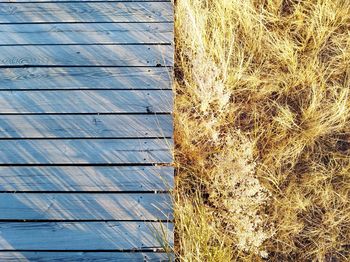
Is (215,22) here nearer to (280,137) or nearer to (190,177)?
(280,137)

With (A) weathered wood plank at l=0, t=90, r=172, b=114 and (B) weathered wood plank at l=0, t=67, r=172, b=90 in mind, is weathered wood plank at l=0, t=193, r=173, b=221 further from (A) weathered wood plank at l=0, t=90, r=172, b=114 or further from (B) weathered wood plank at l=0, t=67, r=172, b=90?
(B) weathered wood plank at l=0, t=67, r=172, b=90

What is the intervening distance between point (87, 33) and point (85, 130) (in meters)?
0.78

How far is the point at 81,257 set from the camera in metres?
2.40

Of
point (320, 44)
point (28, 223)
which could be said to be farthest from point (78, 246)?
point (320, 44)

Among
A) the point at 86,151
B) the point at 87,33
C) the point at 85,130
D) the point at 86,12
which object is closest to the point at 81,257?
the point at 86,151

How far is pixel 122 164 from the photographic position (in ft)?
8.68

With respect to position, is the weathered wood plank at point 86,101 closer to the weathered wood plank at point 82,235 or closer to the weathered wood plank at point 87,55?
the weathered wood plank at point 87,55

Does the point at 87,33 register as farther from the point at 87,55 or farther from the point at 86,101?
the point at 86,101

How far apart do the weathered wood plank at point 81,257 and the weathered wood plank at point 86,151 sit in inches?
20.7

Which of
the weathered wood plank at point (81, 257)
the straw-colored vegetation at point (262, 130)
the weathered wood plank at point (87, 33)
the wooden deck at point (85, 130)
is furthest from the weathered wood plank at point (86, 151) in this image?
the weathered wood plank at point (87, 33)

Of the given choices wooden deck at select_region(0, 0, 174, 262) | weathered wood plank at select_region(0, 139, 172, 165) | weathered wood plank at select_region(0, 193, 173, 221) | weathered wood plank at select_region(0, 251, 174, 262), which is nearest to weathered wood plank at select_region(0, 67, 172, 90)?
wooden deck at select_region(0, 0, 174, 262)

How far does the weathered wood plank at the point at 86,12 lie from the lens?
10.5 ft

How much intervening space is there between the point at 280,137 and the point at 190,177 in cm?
62

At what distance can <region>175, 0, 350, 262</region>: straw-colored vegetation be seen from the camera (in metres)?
2.50
